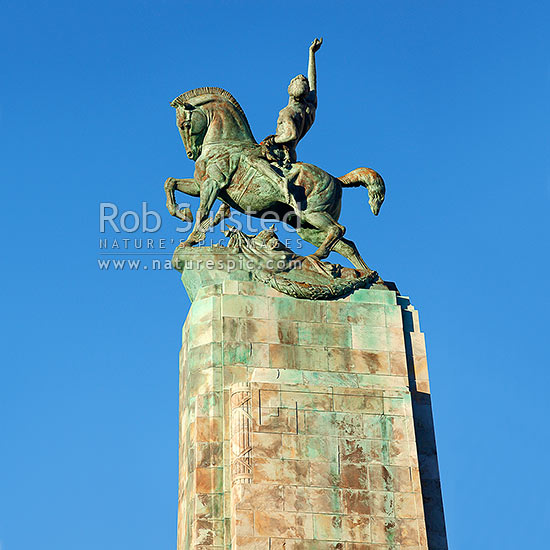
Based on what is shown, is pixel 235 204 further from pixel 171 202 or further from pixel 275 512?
pixel 275 512

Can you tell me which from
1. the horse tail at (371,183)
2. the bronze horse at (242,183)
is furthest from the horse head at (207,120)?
the horse tail at (371,183)

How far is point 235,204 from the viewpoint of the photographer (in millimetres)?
23406

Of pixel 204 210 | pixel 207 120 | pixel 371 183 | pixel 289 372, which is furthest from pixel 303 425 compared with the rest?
pixel 207 120

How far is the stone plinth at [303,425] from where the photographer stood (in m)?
18.8

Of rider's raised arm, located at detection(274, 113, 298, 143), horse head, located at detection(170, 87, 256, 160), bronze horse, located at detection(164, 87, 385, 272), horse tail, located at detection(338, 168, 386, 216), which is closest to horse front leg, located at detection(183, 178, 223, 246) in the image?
bronze horse, located at detection(164, 87, 385, 272)

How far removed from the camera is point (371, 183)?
23969 mm

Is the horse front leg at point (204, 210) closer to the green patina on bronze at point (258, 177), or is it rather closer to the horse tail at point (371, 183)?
the green patina on bronze at point (258, 177)

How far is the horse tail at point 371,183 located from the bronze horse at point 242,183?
0.9 inches

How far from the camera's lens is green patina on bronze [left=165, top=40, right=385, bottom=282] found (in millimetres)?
23078

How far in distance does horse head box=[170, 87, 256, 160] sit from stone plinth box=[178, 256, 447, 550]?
341cm

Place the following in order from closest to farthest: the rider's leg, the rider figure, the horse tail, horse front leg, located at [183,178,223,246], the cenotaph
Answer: the cenotaph < horse front leg, located at [183,178,223,246] < the rider's leg < the rider figure < the horse tail

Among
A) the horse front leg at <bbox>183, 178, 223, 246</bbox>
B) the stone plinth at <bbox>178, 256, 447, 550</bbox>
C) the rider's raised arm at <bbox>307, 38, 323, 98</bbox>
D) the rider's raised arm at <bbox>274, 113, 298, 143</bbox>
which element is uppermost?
the rider's raised arm at <bbox>307, 38, 323, 98</bbox>

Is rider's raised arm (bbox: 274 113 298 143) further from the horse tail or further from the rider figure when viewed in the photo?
the horse tail

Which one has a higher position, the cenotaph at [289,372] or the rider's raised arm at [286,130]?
the rider's raised arm at [286,130]
